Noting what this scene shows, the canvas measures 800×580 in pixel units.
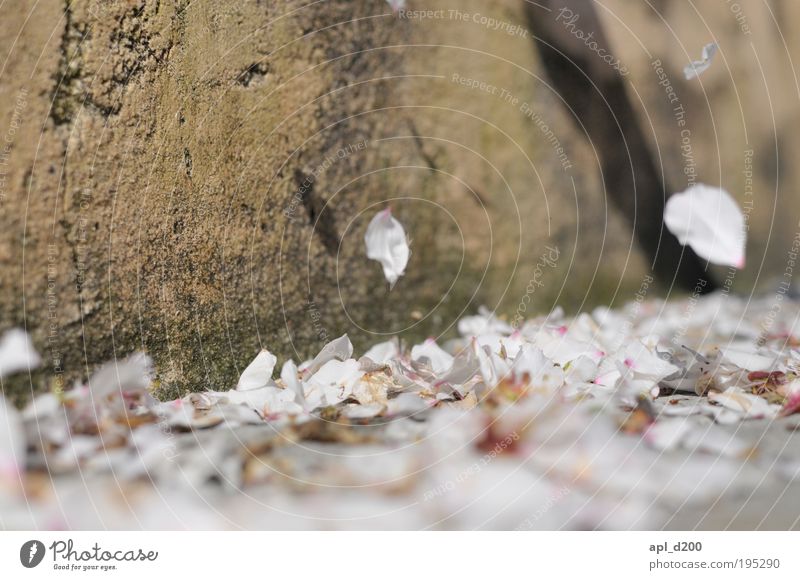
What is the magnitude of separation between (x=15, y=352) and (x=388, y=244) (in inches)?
17.1

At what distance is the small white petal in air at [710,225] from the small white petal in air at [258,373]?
508 mm

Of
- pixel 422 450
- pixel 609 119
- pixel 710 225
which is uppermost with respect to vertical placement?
pixel 609 119

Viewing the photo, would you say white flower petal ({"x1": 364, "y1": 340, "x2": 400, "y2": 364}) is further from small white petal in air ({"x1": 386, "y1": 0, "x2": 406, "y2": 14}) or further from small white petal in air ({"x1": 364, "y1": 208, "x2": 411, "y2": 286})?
small white petal in air ({"x1": 386, "y1": 0, "x2": 406, "y2": 14})

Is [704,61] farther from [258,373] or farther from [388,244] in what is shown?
[258,373]

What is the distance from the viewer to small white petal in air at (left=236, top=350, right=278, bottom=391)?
2.20 feet

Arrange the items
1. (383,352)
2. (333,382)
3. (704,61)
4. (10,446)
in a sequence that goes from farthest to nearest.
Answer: (704,61) < (383,352) < (333,382) < (10,446)

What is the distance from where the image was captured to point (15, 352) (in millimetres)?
522

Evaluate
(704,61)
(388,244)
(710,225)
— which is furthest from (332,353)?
(704,61)

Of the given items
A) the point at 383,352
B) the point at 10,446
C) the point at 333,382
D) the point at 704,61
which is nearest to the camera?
the point at 10,446

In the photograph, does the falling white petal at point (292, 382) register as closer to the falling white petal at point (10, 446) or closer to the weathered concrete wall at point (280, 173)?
the weathered concrete wall at point (280, 173)

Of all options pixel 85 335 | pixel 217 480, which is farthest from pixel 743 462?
pixel 85 335

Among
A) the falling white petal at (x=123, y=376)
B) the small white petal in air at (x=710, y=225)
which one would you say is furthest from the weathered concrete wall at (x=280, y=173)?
the small white petal in air at (x=710, y=225)

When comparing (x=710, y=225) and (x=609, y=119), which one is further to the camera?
(x=609, y=119)

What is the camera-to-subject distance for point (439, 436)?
0.58 m
